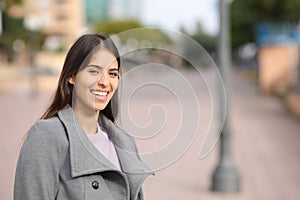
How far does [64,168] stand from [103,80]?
251mm

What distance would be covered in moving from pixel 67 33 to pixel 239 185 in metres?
76.1

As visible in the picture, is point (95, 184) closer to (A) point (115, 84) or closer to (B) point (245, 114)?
(A) point (115, 84)

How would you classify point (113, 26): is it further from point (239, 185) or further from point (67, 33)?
point (239, 185)

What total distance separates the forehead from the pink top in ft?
0.66

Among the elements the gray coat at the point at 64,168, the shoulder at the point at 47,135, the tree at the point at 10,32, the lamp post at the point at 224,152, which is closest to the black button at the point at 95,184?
the gray coat at the point at 64,168

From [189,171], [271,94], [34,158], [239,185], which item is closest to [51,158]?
[34,158]

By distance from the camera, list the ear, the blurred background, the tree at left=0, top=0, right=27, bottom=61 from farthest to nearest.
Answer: the tree at left=0, top=0, right=27, bottom=61 < the blurred background < the ear

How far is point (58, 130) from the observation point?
170 centimetres

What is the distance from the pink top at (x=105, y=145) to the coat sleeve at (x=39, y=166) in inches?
4.2

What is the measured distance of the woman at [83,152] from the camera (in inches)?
65.2

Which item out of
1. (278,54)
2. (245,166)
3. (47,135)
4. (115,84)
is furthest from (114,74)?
(278,54)

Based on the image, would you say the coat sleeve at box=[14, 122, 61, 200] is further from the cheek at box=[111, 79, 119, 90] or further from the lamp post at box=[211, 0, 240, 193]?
the lamp post at box=[211, 0, 240, 193]

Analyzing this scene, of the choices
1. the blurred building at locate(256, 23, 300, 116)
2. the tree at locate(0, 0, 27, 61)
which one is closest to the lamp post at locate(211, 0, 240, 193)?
the blurred building at locate(256, 23, 300, 116)

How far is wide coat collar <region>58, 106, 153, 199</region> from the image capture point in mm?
1657
